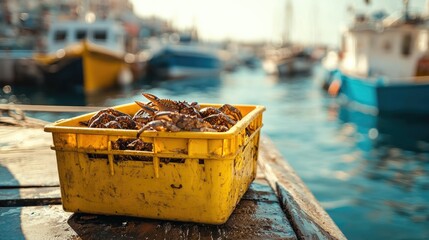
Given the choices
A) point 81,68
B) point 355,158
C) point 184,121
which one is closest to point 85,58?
point 81,68

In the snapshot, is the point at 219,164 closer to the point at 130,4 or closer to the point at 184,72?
the point at 184,72

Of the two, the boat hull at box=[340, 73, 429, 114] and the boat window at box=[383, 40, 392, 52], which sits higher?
the boat window at box=[383, 40, 392, 52]

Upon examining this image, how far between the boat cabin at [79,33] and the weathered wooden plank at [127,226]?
20.5 meters

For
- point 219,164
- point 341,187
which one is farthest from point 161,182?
point 341,187

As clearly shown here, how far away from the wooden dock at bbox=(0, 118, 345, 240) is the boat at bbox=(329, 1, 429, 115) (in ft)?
38.0

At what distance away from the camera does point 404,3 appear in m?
16.2

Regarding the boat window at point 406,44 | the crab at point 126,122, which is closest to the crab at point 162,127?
the crab at point 126,122

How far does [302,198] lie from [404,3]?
52.6 ft

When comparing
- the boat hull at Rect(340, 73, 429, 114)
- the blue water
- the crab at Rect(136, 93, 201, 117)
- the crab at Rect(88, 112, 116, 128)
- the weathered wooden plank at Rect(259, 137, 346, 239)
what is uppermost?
the crab at Rect(136, 93, 201, 117)

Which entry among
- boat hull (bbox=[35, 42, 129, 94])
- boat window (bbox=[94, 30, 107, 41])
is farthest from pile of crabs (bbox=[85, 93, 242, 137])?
boat window (bbox=[94, 30, 107, 41])

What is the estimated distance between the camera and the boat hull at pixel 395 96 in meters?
13.3

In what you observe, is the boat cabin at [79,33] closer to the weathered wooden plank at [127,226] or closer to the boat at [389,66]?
the boat at [389,66]

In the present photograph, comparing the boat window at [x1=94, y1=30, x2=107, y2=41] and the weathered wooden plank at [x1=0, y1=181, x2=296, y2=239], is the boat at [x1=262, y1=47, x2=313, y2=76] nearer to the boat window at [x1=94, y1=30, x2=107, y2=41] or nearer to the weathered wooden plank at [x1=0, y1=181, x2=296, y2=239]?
the boat window at [x1=94, y1=30, x2=107, y2=41]

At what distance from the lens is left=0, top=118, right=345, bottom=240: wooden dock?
2.43 m
